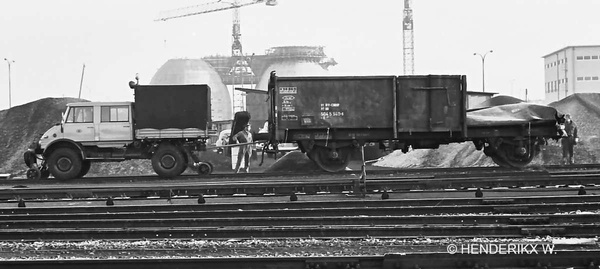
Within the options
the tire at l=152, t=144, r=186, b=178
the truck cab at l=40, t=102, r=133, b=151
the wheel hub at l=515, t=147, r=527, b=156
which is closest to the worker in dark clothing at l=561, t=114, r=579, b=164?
the wheel hub at l=515, t=147, r=527, b=156

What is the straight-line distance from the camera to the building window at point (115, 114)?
2006 cm

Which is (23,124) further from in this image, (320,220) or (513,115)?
(320,220)

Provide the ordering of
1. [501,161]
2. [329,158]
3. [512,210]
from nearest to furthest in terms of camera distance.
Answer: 1. [512,210]
2. [329,158]
3. [501,161]

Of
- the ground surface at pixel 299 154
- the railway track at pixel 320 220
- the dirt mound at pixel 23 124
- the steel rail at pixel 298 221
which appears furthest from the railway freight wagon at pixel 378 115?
the dirt mound at pixel 23 124

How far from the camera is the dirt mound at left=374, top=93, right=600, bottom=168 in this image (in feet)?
88.3

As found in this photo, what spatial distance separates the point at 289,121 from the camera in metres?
19.4

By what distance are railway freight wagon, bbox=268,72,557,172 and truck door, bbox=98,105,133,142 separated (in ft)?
13.9

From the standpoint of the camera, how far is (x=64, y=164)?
19.9 metres

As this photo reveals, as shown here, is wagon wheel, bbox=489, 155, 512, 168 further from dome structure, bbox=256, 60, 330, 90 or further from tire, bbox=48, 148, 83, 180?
dome structure, bbox=256, 60, 330, 90

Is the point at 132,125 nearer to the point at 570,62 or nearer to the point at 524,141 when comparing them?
the point at 524,141

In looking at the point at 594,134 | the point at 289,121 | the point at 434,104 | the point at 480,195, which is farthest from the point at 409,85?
the point at 594,134

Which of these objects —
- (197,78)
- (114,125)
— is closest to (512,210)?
(114,125)

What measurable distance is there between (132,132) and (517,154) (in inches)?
427

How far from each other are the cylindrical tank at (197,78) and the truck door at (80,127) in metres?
102
